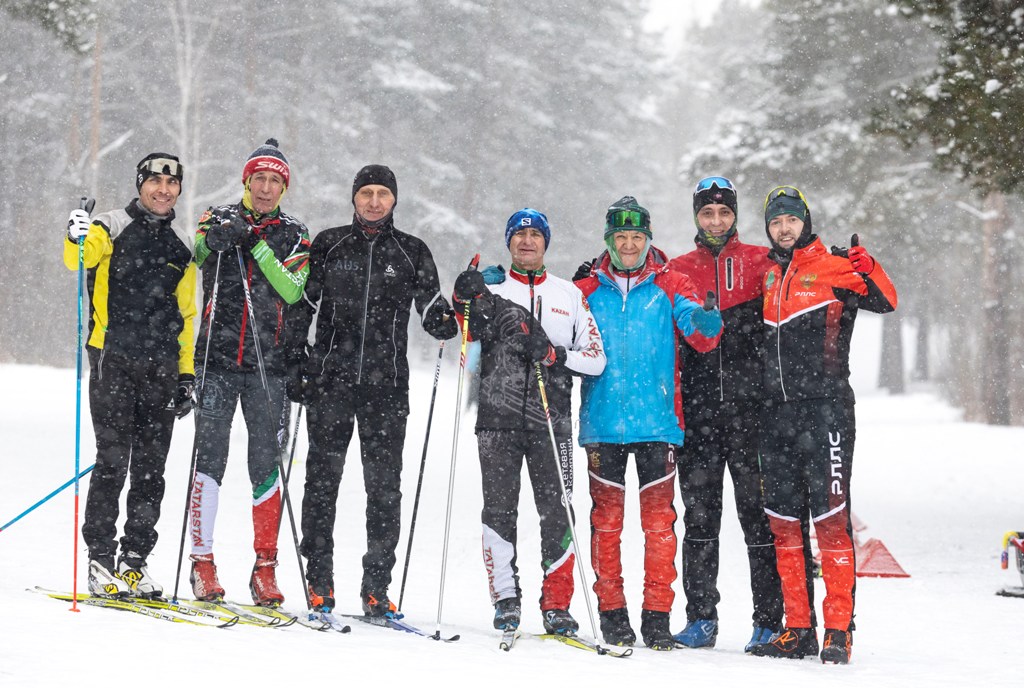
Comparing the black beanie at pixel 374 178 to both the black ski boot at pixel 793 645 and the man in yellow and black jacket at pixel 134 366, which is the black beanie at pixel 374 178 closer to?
the man in yellow and black jacket at pixel 134 366

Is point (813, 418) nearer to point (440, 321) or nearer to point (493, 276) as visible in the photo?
point (493, 276)

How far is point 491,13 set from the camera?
3209 cm

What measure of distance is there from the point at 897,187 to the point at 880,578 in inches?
797

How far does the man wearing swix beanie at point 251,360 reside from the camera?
18.9 feet

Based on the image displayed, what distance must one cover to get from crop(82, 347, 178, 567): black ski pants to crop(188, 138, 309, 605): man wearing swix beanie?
200 mm

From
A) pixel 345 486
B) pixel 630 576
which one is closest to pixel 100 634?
pixel 630 576

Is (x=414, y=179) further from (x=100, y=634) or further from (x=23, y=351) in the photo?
(x=100, y=634)

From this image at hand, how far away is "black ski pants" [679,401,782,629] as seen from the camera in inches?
237

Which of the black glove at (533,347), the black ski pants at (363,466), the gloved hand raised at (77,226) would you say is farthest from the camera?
the black ski pants at (363,466)

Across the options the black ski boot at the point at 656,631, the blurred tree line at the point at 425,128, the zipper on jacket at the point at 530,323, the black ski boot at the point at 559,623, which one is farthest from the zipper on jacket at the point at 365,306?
the blurred tree line at the point at 425,128

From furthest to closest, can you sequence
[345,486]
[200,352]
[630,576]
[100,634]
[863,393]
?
[863,393]
[345,486]
[630,576]
[200,352]
[100,634]

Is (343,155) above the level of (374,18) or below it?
below

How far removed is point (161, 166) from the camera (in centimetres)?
582

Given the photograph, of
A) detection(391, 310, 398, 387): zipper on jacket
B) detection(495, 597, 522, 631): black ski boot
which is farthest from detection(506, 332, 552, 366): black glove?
detection(495, 597, 522, 631): black ski boot
